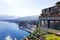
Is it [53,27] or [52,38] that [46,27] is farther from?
[52,38]

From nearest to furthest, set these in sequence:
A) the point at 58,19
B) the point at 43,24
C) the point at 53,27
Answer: the point at 58,19
the point at 53,27
the point at 43,24

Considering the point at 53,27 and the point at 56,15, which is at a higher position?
the point at 56,15

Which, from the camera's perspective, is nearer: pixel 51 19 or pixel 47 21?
pixel 51 19

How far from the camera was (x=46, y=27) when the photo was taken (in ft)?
79.6

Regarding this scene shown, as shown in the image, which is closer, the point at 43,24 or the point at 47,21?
the point at 47,21

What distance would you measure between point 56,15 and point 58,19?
0.62 meters

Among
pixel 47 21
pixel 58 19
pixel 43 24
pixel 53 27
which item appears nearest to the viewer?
A: pixel 58 19

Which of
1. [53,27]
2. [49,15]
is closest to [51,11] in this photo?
[49,15]

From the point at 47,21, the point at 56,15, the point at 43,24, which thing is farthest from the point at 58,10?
the point at 43,24

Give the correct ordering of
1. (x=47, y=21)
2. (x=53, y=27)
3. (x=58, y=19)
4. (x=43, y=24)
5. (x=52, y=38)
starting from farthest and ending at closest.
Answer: (x=43, y=24) < (x=47, y=21) < (x=53, y=27) < (x=58, y=19) < (x=52, y=38)

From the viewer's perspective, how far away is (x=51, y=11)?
23125 millimetres

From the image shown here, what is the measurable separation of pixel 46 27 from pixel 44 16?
4.76 ft

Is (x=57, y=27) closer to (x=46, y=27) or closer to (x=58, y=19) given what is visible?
(x=58, y=19)

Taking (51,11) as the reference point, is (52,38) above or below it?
below
